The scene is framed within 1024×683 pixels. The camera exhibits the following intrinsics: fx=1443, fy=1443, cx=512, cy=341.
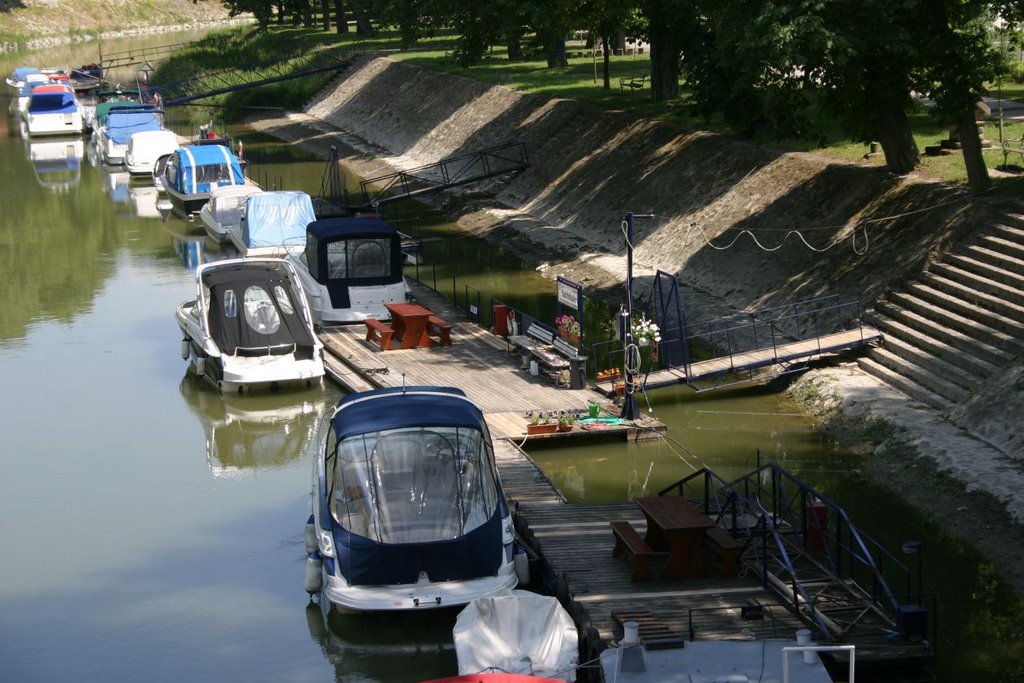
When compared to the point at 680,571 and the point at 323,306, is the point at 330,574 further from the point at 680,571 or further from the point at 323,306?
the point at 323,306

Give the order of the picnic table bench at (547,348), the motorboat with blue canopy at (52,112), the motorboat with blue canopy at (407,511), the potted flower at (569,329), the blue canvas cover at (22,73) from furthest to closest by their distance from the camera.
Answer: the blue canvas cover at (22,73) → the motorboat with blue canopy at (52,112) → the potted flower at (569,329) → the picnic table bench at (547,348) → the motorboat with blue canopy at (407,511)

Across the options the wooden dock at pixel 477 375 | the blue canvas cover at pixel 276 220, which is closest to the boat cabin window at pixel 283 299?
the wooden dock at pixel 477 375

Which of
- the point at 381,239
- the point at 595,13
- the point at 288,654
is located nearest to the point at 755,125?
the point at 595,13

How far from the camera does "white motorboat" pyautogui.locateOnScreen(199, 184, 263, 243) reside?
155ft

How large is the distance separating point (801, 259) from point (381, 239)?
33.1ft

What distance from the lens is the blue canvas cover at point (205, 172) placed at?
52.2 metres

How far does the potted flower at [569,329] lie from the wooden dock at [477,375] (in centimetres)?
106

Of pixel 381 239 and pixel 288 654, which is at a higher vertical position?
pixel 381 239

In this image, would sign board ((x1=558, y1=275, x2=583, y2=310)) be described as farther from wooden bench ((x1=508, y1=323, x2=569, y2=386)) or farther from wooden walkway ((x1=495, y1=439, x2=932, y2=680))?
wooden walkway ((x1=495, y1=439, x2=932, y2=680))

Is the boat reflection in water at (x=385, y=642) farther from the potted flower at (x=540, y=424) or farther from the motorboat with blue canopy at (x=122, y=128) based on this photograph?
the motorboat with blue canopy at (x=122, y=128)

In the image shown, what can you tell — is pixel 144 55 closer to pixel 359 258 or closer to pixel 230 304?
pixel 359 258

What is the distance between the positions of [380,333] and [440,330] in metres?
1.34

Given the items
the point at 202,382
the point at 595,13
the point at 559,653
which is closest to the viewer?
the point at 559,653

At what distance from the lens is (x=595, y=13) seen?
47469 millimetres
